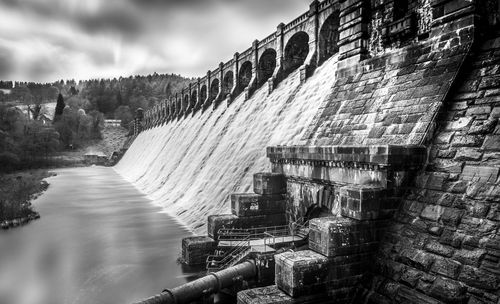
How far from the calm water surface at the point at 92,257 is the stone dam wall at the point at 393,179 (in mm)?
2050

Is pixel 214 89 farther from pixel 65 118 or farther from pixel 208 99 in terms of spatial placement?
pixel 65 118

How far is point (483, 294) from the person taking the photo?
15.6 ft

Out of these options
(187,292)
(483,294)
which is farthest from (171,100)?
(483,294)

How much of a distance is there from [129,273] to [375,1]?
12.2m

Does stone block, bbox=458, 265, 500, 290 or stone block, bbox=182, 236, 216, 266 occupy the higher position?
stone block, bbox=458, 265, 500, 290

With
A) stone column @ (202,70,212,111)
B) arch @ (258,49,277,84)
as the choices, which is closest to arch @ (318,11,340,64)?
arch @ (258,49,277,84)

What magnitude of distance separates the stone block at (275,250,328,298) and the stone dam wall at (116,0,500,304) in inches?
0.8

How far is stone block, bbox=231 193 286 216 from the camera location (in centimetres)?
1039

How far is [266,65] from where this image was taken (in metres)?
26.5

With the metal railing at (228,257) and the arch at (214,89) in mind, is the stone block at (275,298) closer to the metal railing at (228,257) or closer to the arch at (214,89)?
the metal railing at (228,257)

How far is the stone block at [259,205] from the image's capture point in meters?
10.4

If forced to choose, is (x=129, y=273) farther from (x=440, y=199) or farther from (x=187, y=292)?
(x=440, y=199)

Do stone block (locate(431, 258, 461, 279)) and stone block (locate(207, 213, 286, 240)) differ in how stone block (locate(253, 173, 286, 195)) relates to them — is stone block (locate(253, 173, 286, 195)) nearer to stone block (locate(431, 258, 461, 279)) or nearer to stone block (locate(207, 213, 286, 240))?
stone block (locate(207, 213, 286, 240))

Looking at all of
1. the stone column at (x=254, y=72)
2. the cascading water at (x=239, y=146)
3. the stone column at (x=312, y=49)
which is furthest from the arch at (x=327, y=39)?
the stone column at (x=254, y=72)
